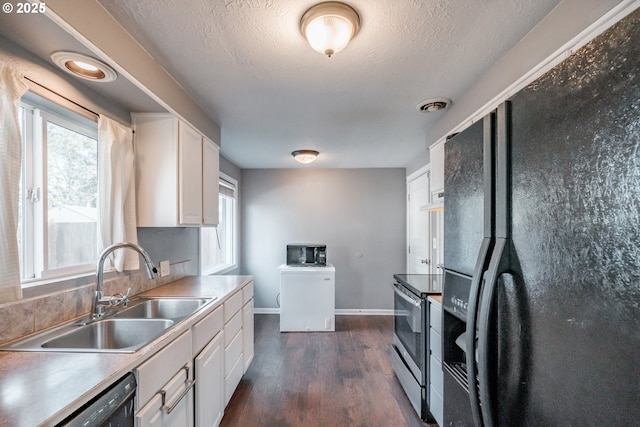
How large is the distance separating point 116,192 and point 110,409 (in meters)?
1.27

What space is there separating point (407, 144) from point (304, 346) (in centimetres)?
258

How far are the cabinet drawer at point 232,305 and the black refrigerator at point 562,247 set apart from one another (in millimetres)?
1698

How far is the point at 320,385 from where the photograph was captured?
2.57m

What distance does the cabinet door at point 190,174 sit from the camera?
80.3 inches

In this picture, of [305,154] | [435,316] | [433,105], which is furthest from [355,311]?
[433,105]

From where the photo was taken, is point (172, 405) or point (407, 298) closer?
point (172, 405)

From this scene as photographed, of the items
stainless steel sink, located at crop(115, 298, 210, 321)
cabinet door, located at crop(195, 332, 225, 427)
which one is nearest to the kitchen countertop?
cabinet door, located at crop(195, 332, 225, 427)

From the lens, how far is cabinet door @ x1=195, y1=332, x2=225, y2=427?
161 cm

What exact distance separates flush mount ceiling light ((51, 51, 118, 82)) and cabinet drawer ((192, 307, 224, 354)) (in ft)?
4.40

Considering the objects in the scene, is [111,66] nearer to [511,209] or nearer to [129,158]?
[129,158]

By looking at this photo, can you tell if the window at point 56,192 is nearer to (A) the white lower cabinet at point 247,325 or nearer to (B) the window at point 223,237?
(A) the white lower cabinet at point 247,325

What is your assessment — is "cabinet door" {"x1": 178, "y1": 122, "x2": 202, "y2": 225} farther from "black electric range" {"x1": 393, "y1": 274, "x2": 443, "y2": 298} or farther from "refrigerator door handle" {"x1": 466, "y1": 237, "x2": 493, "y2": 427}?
"refrigerator door handle" {"x1": 466, "y1": 237, "x2": 493, "y2": 427}

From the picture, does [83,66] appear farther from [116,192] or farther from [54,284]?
[54,284]

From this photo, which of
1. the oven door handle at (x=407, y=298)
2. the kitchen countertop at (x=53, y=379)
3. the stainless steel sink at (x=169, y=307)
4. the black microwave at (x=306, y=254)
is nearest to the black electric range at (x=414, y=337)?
the oven door handle at (x=407, y=298)
